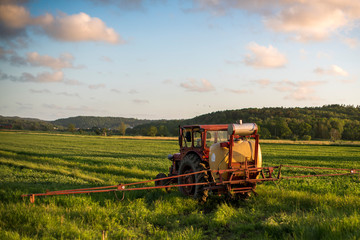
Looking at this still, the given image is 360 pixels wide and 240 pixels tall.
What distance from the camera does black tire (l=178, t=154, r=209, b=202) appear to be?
25.8 ft

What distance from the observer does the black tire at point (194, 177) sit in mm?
7868

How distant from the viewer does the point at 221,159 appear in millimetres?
7703

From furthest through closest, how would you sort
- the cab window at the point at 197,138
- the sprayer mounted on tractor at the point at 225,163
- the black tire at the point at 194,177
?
the cab window at the point at 197,138, the black tire at the point at 194,177, the sprayer mounted on tractor at the point at 225,163

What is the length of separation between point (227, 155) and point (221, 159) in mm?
219

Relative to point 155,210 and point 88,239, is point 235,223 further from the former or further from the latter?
point 88,239

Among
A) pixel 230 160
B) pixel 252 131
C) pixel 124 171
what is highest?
pixel 252 131

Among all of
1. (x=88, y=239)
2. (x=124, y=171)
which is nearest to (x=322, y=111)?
(x=124, y=171)

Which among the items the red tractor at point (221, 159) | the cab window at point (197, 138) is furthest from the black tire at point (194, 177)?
the cab window at point (197, 138)

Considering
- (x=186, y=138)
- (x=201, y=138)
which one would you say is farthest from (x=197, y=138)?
(x=201, y=138)

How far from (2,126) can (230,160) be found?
11435 cm

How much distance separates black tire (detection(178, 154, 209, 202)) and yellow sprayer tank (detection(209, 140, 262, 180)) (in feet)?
1.23

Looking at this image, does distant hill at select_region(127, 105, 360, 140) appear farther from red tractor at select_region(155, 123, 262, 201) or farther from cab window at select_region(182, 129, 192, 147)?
red tractor at select_region(155, 123, 262, 201)

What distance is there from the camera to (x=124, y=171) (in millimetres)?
16609

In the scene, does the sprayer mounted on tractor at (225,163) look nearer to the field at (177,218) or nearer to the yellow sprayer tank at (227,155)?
the yellow sprayer tank at (227,155)
